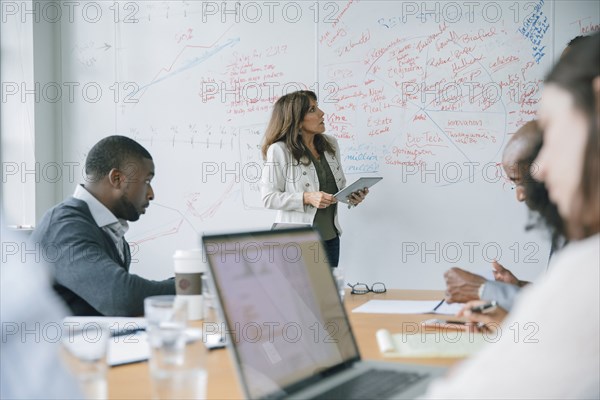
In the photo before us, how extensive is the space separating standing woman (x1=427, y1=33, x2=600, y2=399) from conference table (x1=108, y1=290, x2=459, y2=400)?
47 centimetres

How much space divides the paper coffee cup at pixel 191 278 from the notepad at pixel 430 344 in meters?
0.43

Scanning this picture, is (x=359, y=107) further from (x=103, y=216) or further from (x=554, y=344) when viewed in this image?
(x=554, y=344)

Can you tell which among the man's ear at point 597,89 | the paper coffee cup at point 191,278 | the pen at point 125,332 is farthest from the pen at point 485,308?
the man's ear at point 597,89

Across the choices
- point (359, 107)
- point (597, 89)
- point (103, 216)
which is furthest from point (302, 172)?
point (597, 89)

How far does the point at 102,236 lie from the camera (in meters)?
2.02

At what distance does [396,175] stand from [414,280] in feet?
2.00

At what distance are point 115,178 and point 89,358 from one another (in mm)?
1347

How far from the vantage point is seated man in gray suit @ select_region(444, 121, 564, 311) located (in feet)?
4.98

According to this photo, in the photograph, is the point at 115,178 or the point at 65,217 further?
the point at 115,178

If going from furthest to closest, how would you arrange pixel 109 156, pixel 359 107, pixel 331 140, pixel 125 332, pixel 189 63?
pixel 189 63 → pixel 359 107 → pixel 331 140 → pixel 109 156 → pixel 125 332

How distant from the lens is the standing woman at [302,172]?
3482 mm

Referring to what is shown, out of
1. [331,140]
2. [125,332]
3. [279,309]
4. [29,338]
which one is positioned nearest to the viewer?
[29,338]

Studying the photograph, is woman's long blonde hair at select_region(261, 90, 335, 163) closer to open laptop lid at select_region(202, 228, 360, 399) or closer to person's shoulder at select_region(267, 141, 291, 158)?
person's shoulder at select_region(267, 141, 291, 158)

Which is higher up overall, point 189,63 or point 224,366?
point 189,63
